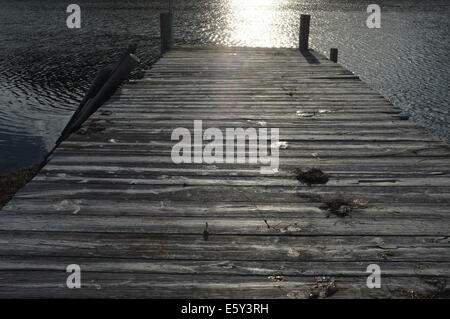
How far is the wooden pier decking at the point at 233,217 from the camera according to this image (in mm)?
2814

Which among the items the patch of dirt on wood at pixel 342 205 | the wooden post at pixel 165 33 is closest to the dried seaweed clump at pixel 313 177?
the patch of dirt on wood at pixel 342 205

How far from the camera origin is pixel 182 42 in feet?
87.6

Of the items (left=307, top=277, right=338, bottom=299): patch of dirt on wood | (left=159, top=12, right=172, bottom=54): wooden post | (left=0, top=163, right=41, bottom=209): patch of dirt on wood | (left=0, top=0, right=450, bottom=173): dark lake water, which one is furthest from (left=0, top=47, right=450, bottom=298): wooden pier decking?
(left=0, top=0, right=450, bottom=173): dark lake water

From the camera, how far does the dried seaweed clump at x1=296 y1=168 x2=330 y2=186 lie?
4.18 meters

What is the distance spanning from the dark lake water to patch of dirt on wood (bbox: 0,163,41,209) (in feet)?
3.39

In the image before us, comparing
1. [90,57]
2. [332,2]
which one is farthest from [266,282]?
[332,2]

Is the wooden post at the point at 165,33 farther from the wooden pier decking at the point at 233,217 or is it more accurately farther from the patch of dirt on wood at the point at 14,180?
the wooden pier decking at the point at 233,217

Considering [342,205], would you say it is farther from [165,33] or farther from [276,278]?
[165,33]

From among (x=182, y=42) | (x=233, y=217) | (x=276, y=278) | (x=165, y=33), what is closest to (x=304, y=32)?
(x=165, y=33)

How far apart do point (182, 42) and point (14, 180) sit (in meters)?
17.8

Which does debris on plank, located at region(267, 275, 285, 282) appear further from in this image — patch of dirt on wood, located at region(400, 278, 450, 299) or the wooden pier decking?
patch of dirt on wood, located at region(400, 278, 450, 299)
